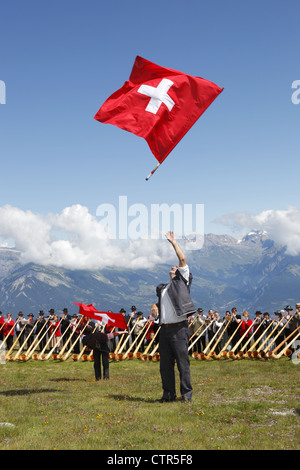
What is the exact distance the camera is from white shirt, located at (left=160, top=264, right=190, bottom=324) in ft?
35.1

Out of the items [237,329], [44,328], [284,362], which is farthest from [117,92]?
[44,328]

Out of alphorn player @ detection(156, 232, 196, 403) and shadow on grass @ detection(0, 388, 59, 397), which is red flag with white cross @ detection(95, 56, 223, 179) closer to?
alphorn player @ detection(156, 232, 196, 403)

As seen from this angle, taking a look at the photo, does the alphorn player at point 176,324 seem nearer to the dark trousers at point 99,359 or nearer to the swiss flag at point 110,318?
the dark trousers at point 99,359

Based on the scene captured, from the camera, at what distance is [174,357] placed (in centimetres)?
1122

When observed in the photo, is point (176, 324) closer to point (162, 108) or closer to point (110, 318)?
point (162, 108)

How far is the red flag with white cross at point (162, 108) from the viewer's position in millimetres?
12562

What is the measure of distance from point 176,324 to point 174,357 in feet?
3.05

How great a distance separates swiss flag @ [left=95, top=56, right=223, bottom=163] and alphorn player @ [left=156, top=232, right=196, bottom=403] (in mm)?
3354

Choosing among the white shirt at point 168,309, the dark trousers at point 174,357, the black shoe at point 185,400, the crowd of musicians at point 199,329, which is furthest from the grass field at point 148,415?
the crowd of musicians at point 199,329

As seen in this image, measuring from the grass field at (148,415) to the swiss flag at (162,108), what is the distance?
661 cm

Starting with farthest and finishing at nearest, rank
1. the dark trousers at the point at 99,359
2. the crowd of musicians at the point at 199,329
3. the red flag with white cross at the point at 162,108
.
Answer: the crowd of musicians at the point at 199,329 < the dark trousers at the point at 99,359 < the red flag with white cross at the point at 162,108

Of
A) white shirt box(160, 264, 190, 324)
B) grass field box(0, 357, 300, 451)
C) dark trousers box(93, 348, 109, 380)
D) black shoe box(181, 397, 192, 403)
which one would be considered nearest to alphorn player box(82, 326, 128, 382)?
dark trousers box(93, 348, 109, 380)
